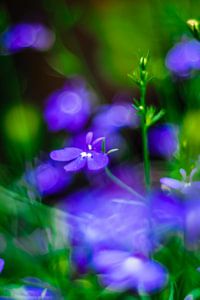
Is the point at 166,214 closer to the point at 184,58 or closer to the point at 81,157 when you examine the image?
the point at 81,157

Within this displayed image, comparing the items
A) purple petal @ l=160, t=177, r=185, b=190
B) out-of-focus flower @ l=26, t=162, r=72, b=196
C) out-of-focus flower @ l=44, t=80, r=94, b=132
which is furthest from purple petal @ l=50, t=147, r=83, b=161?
out-of-focus flower @ l=44, t=80, r=94, b=132

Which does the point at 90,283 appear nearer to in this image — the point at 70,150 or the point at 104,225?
the point at 104,225

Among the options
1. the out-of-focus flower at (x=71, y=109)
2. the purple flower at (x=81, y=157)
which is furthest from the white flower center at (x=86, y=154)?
the out-of-focus flower at (x=71, y=109)

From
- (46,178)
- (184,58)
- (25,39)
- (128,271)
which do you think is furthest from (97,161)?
(25,39)

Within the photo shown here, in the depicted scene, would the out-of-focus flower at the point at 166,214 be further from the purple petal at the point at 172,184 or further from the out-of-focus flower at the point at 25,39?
the out-of-focus flower at the point at 25,39

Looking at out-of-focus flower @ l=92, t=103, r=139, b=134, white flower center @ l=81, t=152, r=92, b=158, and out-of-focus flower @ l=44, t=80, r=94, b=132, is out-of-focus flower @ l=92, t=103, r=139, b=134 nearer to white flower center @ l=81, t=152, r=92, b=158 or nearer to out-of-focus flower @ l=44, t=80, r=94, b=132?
out-of-focus flower @ l=44, t=80, r=94, b=132

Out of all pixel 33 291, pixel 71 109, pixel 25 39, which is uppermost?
pixel 25 39

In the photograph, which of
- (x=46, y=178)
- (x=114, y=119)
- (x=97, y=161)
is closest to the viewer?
(x=97, y=161)
